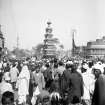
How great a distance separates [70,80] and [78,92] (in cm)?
36

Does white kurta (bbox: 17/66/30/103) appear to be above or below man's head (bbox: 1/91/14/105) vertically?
below

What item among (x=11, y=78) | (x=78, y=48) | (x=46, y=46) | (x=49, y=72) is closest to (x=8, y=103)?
(x=49, y=72)

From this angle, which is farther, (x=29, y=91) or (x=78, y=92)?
(x=29, y=91)

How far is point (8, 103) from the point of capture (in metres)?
4.98

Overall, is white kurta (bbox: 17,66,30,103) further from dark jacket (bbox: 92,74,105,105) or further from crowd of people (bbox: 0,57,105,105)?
dark jacket (bbox: 92,74,105,105)

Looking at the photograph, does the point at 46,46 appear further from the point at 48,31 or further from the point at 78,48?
the point at 78,48

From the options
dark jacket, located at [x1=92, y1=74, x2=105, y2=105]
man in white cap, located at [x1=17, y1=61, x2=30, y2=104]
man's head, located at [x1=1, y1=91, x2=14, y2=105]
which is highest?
man's head, located at [x1=1, y1=91, x2=14, y2=105]

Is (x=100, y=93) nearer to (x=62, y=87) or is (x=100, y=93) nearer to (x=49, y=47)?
(x=62, y=87)

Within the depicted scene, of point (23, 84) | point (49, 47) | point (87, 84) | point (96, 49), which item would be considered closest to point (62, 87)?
point (87, 84)

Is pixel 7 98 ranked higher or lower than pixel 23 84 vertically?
higher

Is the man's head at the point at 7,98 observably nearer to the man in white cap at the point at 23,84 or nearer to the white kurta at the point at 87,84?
the white kurta at the point at 87,84

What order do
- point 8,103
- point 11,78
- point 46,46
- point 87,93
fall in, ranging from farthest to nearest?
1. point 46,46
2. point 11,78
3. point 87,93
4. point 8,103

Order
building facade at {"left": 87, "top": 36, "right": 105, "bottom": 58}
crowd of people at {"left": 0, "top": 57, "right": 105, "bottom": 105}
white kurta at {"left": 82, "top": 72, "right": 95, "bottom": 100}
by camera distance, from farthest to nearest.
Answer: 1. building facade at {"left": 87, "top": 36, "right": 105, "bottom": 58}
2. white kurta at {"left": 82, "top": 72, "right": 95, "bottom": 100}
3. crowd of people at {"left": 0, "top": 57, "right": 105, "bottom": 105}

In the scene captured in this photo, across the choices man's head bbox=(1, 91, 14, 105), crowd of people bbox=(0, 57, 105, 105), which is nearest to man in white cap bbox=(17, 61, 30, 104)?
crowd of people bbox=(0, 57, 105, 105)
